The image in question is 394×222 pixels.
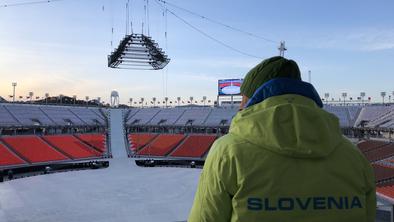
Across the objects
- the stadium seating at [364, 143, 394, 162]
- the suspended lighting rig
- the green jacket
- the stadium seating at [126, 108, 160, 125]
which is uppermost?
the suspended lighting rig

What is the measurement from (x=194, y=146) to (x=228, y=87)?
16.9m

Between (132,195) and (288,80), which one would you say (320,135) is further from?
(132,195)

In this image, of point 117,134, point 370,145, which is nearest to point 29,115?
point 117,134

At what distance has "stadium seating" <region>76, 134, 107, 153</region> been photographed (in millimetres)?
45487

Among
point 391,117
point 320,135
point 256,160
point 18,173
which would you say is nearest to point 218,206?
point 256,160

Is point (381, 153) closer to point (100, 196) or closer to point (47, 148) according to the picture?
point (100, 196)

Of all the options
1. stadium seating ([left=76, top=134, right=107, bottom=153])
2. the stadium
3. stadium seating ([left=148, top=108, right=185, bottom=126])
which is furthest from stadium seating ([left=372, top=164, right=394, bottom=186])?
stadium seating ([left=148, top=108, right=185, bottom=126])

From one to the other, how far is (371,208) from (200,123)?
180ft

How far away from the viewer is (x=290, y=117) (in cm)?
152

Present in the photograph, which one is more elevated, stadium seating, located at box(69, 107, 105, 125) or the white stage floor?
stadium seating, located at box(69, 107, 105, 125)

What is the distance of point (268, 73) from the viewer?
1.82m

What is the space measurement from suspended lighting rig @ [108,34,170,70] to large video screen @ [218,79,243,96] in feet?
73.0

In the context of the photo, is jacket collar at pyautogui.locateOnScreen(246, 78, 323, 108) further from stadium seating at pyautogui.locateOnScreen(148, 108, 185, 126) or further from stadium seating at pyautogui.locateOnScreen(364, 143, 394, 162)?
stadium seating at pyautogui.locateOnScreen(148, 108, 185, 126)

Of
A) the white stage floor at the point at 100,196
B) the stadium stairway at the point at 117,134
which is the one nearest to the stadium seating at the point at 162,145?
the stadium stairway at the point at 117,134
